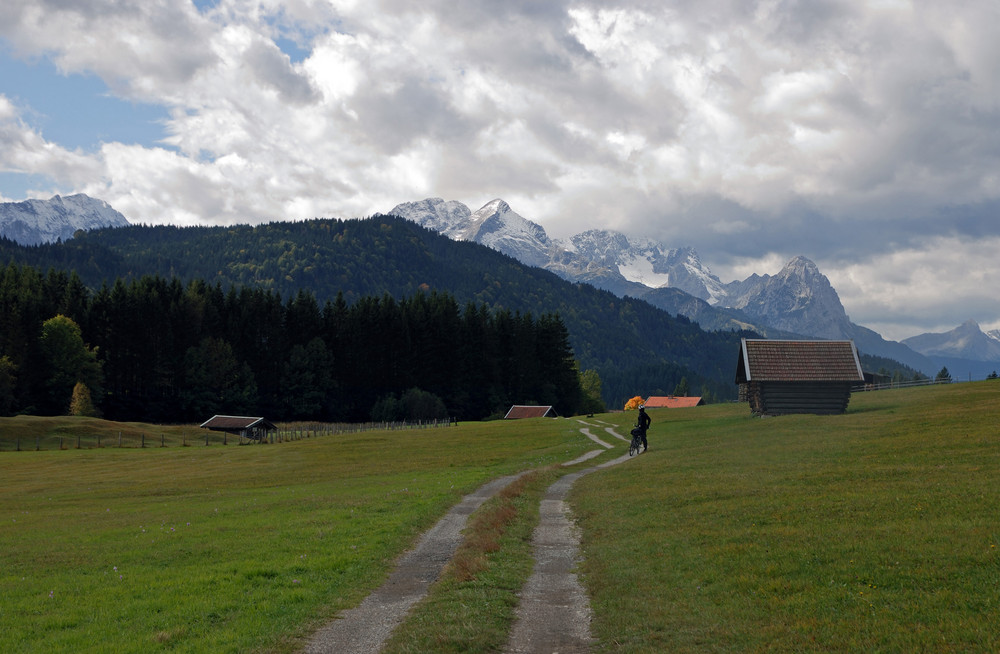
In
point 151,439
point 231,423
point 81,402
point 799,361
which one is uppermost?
point 799,361

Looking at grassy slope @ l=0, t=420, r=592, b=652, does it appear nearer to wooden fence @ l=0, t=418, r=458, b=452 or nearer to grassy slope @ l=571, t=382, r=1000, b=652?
grassy slope @ l=571, t=382, r=1000, b=652

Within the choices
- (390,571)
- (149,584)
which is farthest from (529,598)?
(149,584)

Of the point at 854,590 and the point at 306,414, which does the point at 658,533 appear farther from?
the point at 306,414

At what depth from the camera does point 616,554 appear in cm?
1998

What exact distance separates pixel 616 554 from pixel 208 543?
13.9m

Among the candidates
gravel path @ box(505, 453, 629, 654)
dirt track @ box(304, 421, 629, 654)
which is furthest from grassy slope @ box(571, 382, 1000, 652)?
dirt track @ box(304, 421, 629, 654)

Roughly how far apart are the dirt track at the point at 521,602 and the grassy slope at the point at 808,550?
2.11 feet

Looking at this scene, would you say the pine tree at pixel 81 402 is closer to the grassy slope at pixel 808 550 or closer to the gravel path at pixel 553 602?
the grassy slope at pixel 808 550

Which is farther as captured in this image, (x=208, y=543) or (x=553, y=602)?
(x=208, y=543)

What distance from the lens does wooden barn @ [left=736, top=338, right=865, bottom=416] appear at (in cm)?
6488

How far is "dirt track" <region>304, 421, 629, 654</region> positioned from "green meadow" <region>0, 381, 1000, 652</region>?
444 millimetres

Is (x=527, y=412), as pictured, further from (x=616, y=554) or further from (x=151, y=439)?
(x=616, y=554)

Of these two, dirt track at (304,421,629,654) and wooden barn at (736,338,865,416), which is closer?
dirt track at (304,421,629,654)

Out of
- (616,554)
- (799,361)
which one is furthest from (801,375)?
(616,554)
